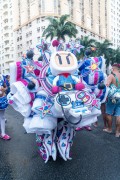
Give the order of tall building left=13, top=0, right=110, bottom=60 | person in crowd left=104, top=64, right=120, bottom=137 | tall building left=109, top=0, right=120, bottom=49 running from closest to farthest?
1. person in crowd left=104, top=64, right=120, bottom=137
2. tall building left=13, top=0, right=110, bottom=60
3. tall building left=109, top=0, right=120, bottom=49

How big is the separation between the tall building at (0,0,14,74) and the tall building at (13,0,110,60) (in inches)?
104

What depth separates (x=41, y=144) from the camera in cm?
323

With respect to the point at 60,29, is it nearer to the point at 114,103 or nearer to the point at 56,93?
the point at 114,103

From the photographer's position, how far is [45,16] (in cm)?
4178

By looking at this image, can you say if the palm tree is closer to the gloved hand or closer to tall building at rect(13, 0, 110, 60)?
tall building at rect(13, 0, 110, 60)

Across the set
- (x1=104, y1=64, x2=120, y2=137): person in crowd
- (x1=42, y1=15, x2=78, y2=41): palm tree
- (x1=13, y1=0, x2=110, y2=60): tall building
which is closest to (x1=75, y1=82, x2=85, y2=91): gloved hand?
(x1=104, y1=64, x2=120, y2=137): person in crowd

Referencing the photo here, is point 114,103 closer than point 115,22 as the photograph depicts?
Yes

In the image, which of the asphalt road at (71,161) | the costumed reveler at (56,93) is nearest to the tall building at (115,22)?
the asphalt road at (71,161)

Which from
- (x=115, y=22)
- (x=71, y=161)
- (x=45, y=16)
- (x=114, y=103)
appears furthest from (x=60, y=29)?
(x=115, y=22)

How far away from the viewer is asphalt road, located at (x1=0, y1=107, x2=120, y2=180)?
9.16ft

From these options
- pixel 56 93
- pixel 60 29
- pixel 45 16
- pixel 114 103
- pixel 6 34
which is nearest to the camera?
pixel 56 93

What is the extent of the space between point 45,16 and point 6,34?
1554cm

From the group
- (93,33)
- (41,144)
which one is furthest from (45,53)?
(93,33)

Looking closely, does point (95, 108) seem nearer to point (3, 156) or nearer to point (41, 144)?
point (41, 144)
